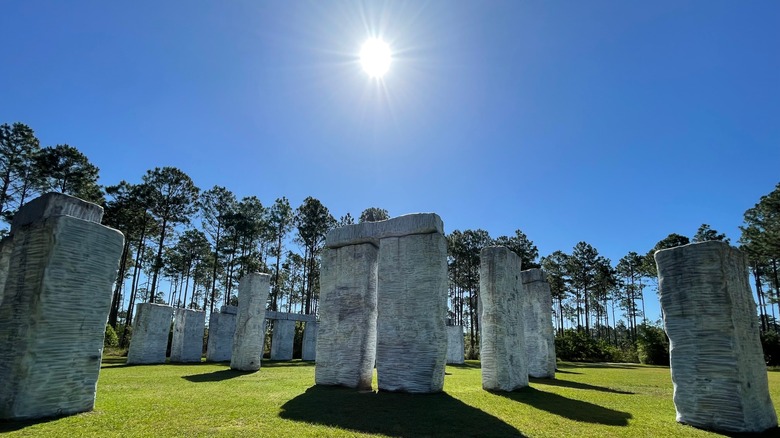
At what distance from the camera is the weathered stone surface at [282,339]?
85.3ft

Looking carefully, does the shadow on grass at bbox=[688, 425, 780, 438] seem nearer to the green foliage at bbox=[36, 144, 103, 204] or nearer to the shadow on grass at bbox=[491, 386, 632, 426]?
the shadow on grass at bbox=[491, 386, 632, 426]

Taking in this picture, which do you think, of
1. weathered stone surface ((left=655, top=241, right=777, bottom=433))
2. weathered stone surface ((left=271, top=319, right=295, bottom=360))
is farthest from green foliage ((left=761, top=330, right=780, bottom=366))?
weathered stone surface ((left=271, top=319, right=295, bottom=360))

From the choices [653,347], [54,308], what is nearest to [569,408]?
[54,308]

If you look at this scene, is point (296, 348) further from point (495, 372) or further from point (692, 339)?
point (692, 339)

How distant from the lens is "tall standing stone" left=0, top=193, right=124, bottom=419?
627 centimetres

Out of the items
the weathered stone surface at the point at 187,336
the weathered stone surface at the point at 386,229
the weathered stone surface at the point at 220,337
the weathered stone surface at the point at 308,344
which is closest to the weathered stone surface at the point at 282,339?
the weathered stone surface at the point at 308,344

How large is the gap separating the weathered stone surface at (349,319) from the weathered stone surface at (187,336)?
46.5ft

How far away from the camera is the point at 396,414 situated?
7559 millimetres

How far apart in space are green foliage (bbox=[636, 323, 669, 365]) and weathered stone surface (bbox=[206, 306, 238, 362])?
2923 centimetres

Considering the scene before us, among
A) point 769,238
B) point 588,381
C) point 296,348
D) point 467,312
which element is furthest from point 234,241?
point 769,238

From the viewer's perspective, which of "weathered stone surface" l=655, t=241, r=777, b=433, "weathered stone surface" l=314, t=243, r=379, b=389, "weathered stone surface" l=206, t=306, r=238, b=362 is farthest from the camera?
"weathered stone surface" l=206, t=306, r=238, b=362

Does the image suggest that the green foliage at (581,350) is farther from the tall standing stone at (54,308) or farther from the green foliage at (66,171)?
the green foliage at (66,171)

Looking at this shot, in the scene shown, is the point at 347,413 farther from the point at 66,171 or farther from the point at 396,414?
the point at 66,171

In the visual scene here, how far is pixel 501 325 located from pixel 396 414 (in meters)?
5.14
